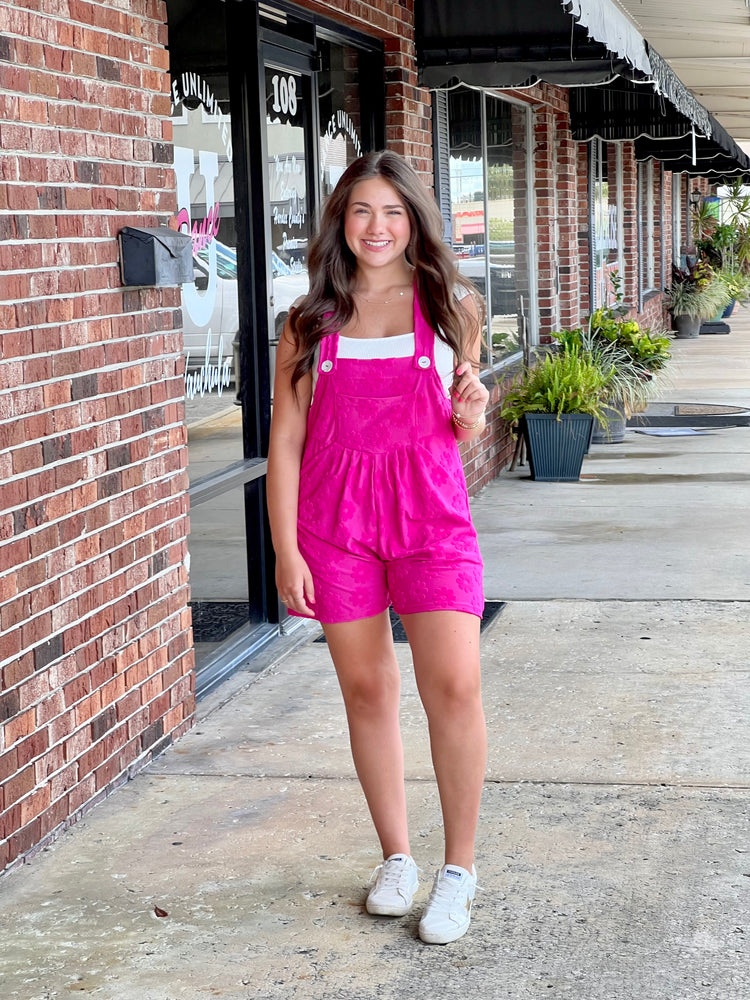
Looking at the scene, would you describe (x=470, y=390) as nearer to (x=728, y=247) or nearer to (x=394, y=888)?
(x=394, y=888)

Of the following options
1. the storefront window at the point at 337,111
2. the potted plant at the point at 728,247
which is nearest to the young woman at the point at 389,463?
the storefront window at the point at 337,111

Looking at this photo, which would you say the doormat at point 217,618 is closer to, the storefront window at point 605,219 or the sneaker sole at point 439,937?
the sneaker sole at point 439,937

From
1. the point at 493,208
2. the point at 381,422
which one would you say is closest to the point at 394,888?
the point at 381,422

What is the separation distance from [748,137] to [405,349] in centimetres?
2723

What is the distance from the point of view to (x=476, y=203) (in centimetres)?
977

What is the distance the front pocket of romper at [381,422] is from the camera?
124 inches

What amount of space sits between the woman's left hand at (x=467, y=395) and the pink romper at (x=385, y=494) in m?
0.03

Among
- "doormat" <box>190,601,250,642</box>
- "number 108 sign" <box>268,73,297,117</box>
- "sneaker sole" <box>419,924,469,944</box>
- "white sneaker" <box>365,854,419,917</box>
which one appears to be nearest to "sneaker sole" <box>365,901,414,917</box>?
"white sneaker" <box>365,854,419,917</box>

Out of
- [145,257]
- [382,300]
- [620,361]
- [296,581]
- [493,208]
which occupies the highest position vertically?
[493,208]

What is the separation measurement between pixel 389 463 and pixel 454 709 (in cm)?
58

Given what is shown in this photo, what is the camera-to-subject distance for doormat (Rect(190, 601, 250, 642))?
5.85 metres

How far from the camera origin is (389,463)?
3.14 m

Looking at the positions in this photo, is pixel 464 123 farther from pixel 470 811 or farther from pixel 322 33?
pixel 470 811

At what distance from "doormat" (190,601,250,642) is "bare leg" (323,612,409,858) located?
2494mm
